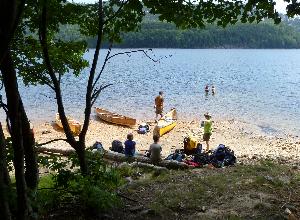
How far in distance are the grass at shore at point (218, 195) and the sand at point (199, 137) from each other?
9037 mm

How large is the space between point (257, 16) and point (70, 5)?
2.83 m

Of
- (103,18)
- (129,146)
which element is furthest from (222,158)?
(103,18)

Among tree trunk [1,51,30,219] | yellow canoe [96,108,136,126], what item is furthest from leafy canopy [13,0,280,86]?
yellow canoe [96,108,136,126]

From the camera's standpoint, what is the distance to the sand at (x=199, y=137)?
21.5m

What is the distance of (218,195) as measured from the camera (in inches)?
339

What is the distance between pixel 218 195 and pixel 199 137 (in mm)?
15703

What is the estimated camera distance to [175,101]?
41875mm

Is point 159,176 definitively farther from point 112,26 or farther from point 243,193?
point 112,26

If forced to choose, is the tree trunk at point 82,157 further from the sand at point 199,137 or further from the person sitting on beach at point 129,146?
the sand at point 199,137

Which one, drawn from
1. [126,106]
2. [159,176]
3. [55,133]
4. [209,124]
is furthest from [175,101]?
[159,176]

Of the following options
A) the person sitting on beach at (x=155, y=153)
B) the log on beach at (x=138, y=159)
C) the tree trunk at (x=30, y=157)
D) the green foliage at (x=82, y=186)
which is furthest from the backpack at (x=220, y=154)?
the tree trunk at (x=30, y=157)

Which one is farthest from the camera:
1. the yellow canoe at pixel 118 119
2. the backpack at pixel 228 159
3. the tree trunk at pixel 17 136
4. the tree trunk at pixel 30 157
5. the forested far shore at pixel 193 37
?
the forested far shore at pixel 193 37

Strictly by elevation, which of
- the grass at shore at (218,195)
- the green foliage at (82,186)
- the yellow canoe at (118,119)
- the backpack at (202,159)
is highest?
the green foliage at (82,186)

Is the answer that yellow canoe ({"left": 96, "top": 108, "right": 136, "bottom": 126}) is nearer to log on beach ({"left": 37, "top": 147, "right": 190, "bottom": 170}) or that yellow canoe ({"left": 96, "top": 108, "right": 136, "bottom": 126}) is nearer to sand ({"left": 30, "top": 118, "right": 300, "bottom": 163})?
sand ({"left": 30, "top": 118, "right": 300, "bottom": 163})
